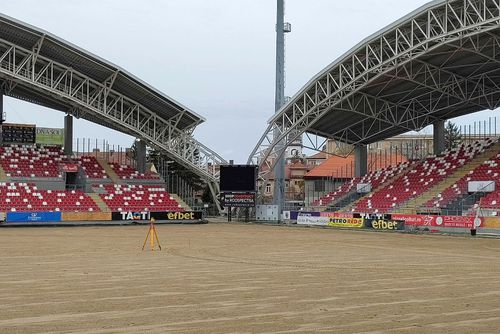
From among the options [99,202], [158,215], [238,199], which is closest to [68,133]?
[99,202]

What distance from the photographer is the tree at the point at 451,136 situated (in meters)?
101

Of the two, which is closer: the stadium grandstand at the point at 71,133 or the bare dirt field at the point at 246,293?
the bare dirt field at the point at 246,293

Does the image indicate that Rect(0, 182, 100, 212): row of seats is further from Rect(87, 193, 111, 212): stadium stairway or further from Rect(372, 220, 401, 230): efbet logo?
Rect(372, 220, 401, 230): efbet logo

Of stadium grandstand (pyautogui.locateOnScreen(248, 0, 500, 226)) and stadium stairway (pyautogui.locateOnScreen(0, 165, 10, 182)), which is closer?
stadium grandstand (pyautogui.locateOnScreen(248, 0, 500, 226))

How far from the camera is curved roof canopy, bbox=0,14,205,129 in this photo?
50559mm

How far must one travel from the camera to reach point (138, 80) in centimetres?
5709

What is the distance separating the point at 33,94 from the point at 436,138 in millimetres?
40209

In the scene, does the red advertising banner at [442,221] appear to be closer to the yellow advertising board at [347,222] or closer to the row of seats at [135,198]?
the yellow advertising board at [347,222]

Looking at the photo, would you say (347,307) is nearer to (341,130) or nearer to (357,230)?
(357,230)

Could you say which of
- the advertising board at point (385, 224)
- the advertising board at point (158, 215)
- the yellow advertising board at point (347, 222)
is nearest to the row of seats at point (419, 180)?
the yellow advertising board at point (347, 222)

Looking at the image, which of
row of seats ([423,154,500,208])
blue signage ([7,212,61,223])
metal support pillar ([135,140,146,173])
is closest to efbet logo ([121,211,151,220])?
blue signage ([7,212,61,223])

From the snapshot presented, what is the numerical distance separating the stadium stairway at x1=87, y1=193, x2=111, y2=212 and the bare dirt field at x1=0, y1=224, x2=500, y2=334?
33.0 meters

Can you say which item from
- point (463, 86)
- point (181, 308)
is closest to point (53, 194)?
point (463, 86)

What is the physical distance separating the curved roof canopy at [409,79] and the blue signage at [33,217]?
21615 millimetres
